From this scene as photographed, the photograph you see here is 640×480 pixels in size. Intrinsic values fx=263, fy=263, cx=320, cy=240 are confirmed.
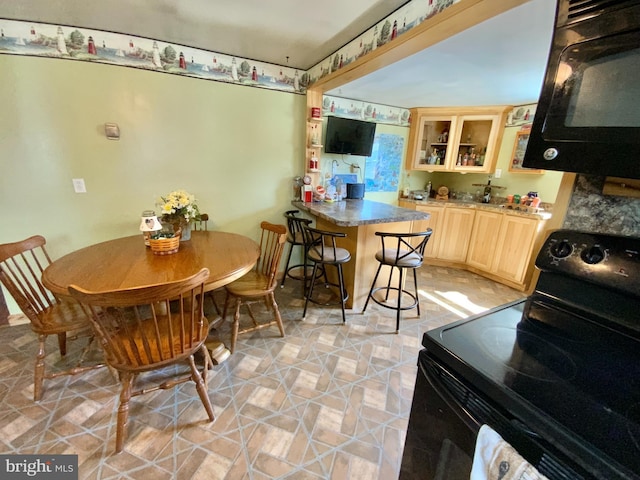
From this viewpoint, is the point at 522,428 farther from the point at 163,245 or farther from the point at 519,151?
the point at 519,151

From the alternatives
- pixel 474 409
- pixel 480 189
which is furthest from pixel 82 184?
pixel 480 189

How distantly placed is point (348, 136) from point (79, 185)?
279 centimetres

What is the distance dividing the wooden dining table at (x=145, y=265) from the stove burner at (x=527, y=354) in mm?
1332

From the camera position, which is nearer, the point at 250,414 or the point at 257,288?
the point at 250,414

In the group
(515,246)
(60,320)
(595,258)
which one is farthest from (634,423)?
(515,246)

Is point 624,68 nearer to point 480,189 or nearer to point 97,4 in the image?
point 97,4

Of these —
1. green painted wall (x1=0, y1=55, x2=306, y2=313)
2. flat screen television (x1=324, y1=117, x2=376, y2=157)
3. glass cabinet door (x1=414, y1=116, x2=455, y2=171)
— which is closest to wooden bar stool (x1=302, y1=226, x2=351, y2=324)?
green painted wall (x1=0, y1=55, x2=306, y2=313)

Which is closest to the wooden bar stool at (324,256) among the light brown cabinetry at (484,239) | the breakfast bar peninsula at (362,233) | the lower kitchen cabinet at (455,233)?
the breakfast bar peninsula at (362,233)

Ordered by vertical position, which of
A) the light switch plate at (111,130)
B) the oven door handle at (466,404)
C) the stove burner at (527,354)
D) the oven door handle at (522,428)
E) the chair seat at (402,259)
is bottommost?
the chair seat at (402,259)

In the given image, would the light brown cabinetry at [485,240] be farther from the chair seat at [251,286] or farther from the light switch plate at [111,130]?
the light switch plate at [111,130]

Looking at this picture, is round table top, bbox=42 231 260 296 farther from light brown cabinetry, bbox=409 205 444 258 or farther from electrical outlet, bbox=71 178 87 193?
light brown cabinetry, bbox=409 205 444 258

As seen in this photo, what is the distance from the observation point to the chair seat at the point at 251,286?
1992 mm

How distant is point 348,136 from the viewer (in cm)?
332

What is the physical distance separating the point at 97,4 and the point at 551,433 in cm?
299
